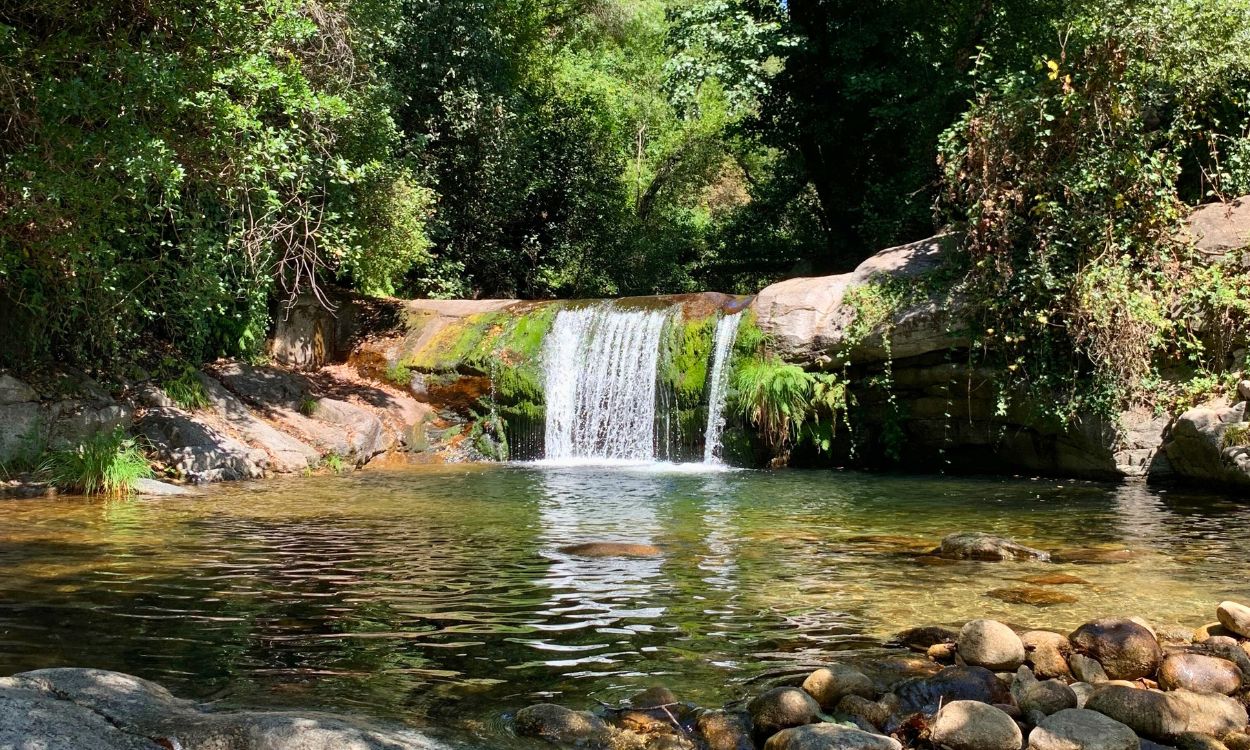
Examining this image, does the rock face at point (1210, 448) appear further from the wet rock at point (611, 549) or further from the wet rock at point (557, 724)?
the wet rock at point (557, 724)

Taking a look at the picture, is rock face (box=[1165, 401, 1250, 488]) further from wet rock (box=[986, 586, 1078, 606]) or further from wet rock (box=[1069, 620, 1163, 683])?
wet rock (box=[1069, 620, 1163, 683])

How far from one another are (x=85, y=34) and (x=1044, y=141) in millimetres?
10487

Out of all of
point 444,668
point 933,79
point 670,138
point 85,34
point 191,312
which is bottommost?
point 444,668

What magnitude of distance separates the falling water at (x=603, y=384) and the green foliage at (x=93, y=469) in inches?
257

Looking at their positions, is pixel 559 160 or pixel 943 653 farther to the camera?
pixel 559 160

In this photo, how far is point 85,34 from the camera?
30.7 feet

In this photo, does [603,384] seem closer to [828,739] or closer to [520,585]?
[520,585]

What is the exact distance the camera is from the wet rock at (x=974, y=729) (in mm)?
3982

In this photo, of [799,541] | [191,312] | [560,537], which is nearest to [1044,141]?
[799,541]

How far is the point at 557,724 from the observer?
13.3 feet

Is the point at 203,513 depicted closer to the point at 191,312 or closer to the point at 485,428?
the point at 191,312

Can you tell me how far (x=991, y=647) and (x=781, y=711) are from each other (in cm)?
127

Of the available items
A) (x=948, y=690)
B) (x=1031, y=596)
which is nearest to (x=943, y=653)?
(x=948, y=690)

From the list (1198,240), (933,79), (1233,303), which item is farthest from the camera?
(933,79)
